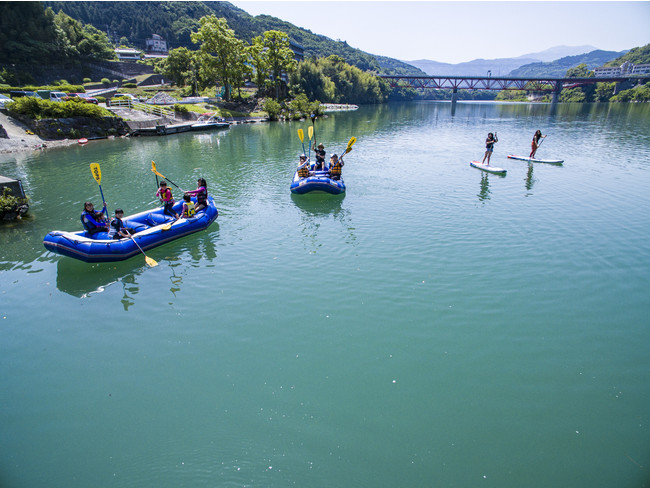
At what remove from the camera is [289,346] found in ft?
27.6

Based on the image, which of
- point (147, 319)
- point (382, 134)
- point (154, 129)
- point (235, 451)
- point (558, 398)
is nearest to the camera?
point (235, 451)

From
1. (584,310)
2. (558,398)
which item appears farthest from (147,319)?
(584,310)

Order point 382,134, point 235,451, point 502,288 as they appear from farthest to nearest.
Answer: point 382,134 < point 502,288 < point 235,451

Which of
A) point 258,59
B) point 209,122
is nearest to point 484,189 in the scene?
point 209,122

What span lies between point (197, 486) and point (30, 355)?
225 inches

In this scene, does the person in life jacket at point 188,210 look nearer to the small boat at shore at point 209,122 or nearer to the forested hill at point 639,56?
the small boat at shore at point 209,122

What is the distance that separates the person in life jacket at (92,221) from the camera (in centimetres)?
1205

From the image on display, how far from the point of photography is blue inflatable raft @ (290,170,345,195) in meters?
18.2

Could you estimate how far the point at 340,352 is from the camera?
819 cm

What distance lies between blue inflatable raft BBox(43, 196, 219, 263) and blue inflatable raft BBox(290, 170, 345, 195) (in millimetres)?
5306

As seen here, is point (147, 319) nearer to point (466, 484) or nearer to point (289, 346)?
point (289, 346)

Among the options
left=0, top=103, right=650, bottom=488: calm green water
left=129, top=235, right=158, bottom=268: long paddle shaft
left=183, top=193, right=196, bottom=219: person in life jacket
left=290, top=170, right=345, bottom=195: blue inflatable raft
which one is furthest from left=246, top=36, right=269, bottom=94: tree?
left=129, top=235, right=158, bottom=268: long paddle shaft

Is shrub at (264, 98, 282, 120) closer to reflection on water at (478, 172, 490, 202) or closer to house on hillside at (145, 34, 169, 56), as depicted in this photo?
reflection on water at (478, 172, 490, 202)

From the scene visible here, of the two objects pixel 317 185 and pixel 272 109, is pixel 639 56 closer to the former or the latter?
pixel 272 109
